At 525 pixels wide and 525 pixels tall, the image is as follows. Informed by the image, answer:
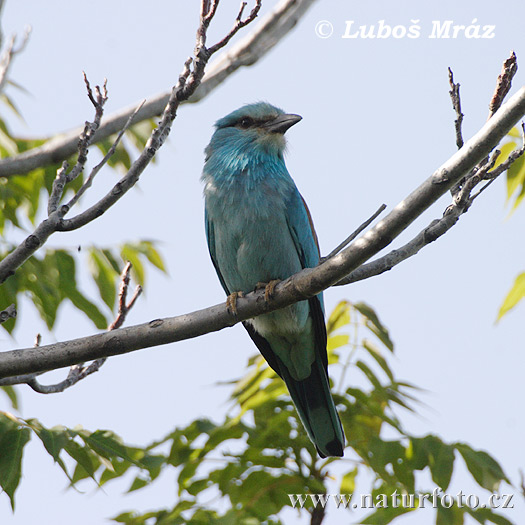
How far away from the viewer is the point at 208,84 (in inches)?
223

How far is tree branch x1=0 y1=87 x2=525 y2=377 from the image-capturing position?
297 centimetres

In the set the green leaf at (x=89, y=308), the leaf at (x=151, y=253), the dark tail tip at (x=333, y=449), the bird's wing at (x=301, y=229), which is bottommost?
the dark tail tip at (x=333, y=449)

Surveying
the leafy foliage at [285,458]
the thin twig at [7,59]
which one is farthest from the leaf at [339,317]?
the thin twig at [7,59]

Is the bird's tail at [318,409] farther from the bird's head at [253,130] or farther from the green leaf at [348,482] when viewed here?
the bird's head at [253,130]

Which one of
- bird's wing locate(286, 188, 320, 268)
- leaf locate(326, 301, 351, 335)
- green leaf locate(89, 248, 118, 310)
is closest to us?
bird's wing locate(286, 188, 320, 268)

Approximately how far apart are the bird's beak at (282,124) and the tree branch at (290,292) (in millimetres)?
2106

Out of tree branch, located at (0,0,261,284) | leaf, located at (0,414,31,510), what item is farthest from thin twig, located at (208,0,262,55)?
leaf, located at (0,414,31,510)

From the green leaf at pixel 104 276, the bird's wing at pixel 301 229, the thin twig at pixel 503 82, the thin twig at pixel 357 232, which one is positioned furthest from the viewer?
the green leaf at pixel 104 276

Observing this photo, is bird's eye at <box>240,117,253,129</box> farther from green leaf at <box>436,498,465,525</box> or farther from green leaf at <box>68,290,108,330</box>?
green leaf at <box>436,498,465,525</box>

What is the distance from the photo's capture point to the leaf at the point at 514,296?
5.08 meters

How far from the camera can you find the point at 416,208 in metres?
3.08

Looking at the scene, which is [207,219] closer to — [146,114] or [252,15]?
[146,114]

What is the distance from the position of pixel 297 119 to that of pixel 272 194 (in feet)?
2.93

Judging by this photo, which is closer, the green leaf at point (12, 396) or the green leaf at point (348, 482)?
the green leaf at point (348, 482)
